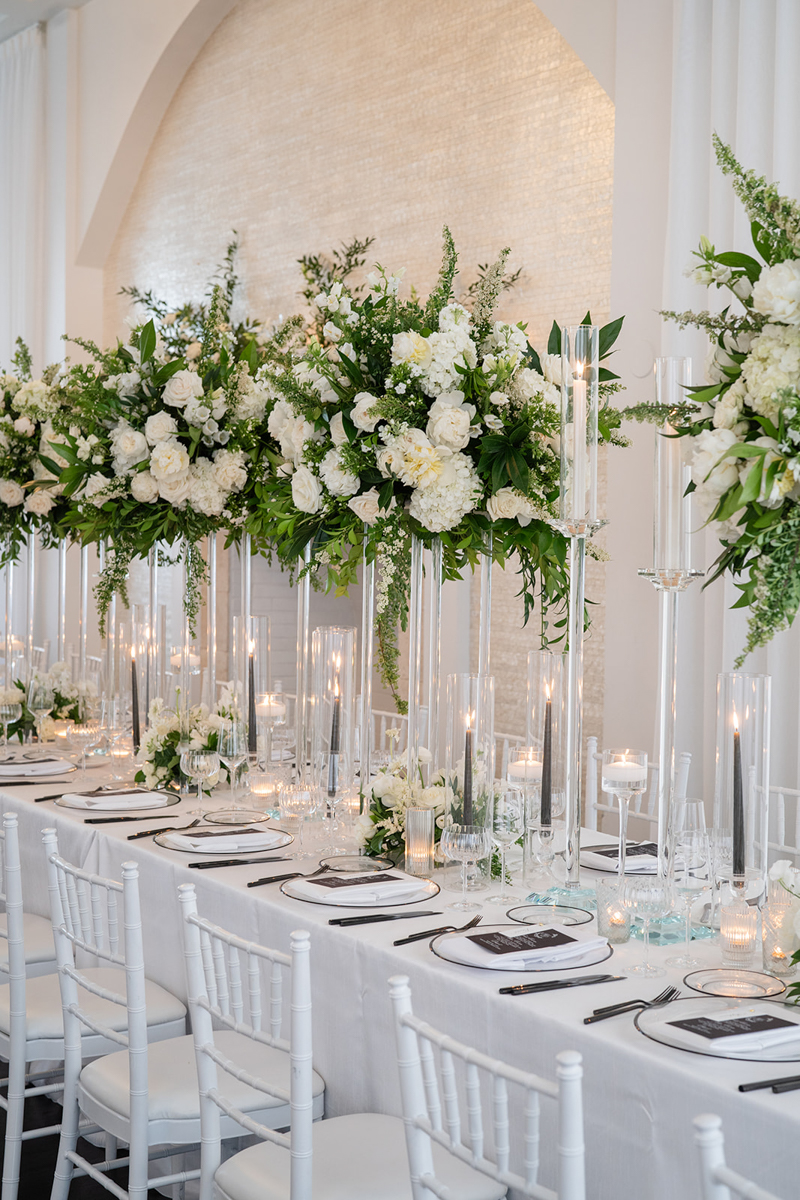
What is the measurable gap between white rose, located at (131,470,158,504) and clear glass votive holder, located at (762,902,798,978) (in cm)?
246

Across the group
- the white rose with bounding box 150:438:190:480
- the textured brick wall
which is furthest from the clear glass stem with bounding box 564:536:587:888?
the textured brick wall

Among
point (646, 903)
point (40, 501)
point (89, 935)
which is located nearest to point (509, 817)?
point (646, 903)

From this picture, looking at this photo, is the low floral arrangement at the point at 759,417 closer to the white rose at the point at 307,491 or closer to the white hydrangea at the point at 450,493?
the white hydrangea at the point at 450,493

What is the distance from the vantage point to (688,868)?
227cm

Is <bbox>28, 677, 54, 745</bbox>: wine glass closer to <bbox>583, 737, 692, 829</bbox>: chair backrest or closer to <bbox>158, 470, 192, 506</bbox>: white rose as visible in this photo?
<bbox>158, 470, 192, 506</bbox>: white rose

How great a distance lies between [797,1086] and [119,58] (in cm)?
921

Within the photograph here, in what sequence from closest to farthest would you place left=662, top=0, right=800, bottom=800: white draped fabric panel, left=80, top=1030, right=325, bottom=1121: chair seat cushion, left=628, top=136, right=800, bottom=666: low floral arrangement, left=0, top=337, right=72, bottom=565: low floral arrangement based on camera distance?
left=628, top=136, right=800, bottom=666: low floral arrangement
left=80, top=1030, right=325, bottom=1121: chair seat cushion
left=662, top=0, right=800, bottom=800: white draped fabric panel
left=0, top=337, right=72, bottom=565: low floral arrangement

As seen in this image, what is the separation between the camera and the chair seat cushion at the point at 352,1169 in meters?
2.01

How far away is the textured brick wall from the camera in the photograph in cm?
617

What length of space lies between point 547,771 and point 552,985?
26.0 inches

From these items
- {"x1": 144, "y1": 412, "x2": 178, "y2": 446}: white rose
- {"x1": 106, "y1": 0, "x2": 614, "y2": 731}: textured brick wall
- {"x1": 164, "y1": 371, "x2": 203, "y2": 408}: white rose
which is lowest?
{"x1": 144, "y1": 412, "x2": 178, "y2": 446}: white rose

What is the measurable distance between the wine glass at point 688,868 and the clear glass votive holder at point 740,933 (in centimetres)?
6

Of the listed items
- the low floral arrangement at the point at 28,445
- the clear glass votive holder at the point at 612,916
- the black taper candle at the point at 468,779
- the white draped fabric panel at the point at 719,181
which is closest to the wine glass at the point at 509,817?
the black taper candle at the point at 468,779

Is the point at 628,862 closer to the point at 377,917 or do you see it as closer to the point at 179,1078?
the point at 377,917
